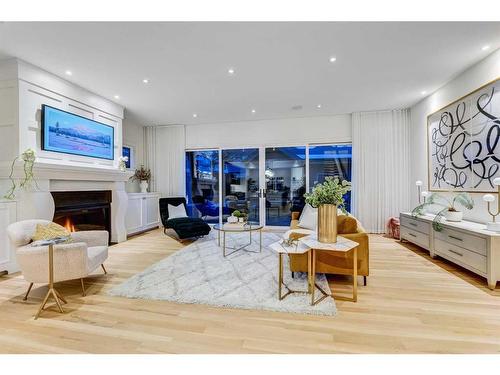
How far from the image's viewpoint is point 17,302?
238 centimetres

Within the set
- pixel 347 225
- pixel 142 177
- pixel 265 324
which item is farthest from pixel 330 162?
pixel 142 177

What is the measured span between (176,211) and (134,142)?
7.90ft

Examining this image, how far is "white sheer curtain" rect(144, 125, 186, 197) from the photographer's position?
6582mm

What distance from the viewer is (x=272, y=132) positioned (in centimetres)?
616

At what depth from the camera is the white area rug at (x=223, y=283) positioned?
228 cm

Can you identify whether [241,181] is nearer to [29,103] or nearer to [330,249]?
[29,103]

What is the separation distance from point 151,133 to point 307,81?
4.70 meters

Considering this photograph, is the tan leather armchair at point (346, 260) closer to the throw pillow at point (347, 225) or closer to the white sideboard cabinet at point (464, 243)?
the throw pillow at point (347, 225)

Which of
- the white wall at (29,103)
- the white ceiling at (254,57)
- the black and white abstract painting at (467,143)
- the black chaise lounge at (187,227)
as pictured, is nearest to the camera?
the white ceiling at (254,57)

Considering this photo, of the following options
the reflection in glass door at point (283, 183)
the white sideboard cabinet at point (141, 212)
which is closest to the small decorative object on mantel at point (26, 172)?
the white sideboard cabinet at point (141, 212)

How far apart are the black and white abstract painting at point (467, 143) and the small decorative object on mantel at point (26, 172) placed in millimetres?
6067

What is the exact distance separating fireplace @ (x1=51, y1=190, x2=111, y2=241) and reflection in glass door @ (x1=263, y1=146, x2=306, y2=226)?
11.8 ft
